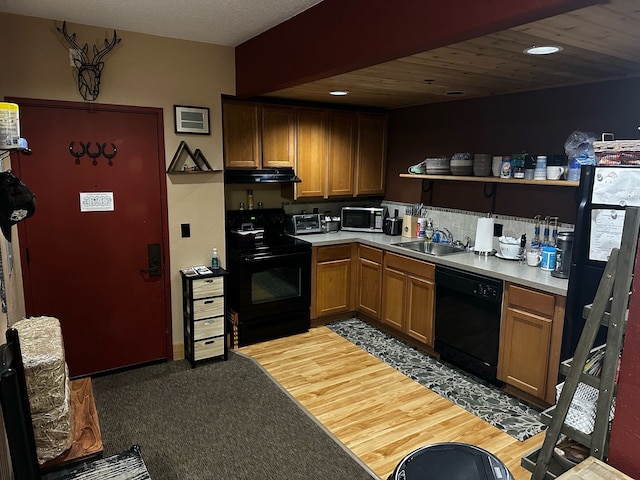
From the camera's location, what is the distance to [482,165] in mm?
3818

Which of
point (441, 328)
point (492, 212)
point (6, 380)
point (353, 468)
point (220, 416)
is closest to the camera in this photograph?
point (6, 380)

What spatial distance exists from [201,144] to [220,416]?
7.02 feet

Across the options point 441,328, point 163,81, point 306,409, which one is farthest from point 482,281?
point 163,81

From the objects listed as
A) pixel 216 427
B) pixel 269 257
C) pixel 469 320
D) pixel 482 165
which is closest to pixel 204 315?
pixel 269 257

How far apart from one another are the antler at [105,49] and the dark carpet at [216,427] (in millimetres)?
2410

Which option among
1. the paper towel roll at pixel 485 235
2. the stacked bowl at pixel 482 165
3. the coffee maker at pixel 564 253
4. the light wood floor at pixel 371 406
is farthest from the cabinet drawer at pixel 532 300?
the stacked bowl at pixel 482 165

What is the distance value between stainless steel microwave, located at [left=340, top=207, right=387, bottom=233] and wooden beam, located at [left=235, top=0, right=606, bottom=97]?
1.78 meters

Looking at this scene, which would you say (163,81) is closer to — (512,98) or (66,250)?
(66,250)

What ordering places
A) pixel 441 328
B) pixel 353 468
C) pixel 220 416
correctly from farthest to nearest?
pixel 441 328
pixel 220 416
pixel 353 468

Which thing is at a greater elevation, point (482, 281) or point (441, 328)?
point (482, 281)

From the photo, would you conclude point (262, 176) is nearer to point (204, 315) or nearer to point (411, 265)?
point (204, 315)

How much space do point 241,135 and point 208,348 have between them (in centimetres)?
190

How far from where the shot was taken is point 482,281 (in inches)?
133

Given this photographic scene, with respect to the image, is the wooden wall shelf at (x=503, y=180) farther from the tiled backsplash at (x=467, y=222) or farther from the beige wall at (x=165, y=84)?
the beige wall at (x=165, y=84)
